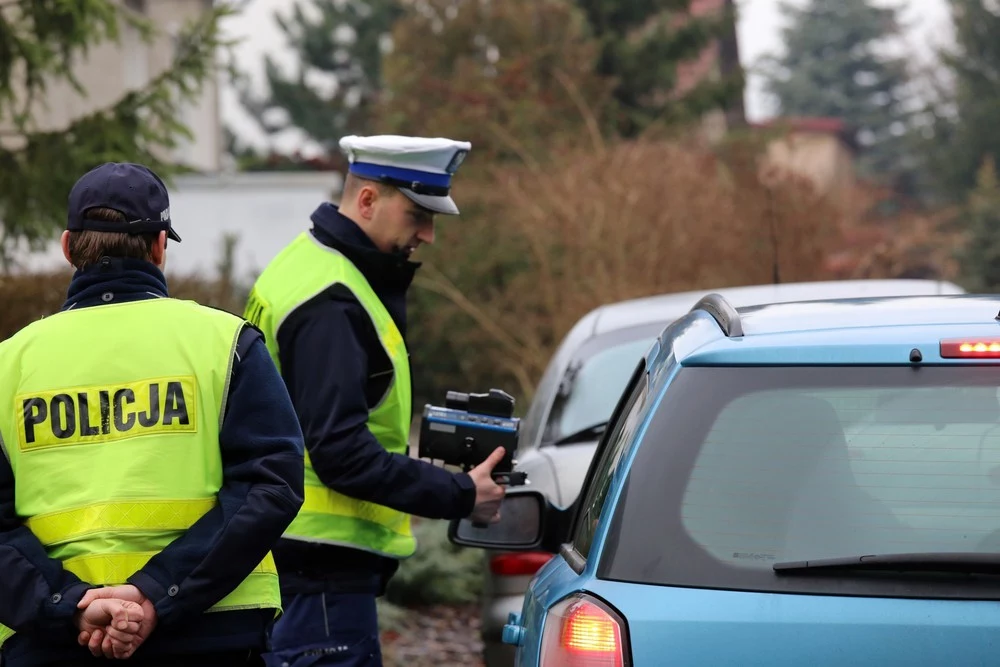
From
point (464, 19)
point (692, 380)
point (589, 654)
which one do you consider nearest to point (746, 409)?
point (692, 380)

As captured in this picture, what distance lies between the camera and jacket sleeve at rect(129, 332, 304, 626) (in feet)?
9.54

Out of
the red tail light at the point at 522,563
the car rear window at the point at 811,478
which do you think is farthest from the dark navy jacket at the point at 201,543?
the red tail light at the point at 522,563

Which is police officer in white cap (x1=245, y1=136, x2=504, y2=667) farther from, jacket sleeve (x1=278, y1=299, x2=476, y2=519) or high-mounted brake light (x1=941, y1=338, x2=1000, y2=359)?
high-mounted brake light (x1=941, y1=338, x2=1000, y2=359)

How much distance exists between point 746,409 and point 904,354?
29 centimetres

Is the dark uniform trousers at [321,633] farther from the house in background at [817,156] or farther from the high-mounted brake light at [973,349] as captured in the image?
the house in background at [817,156]

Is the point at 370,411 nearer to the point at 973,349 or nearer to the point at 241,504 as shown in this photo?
the point at 241,504

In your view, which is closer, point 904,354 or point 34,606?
point 904,354

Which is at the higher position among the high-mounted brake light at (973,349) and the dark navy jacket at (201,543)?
the high-mounted brake light at (973,349)

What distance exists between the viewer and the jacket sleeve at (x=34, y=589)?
113 inches

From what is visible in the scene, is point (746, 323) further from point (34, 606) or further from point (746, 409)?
point (34, 606)

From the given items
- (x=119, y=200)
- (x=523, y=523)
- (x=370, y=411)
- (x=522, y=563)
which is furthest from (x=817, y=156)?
(x=119, y=200)

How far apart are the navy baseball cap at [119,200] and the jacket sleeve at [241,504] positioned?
34cm

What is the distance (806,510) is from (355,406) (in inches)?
57.9

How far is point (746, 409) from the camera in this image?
2.69 metres
